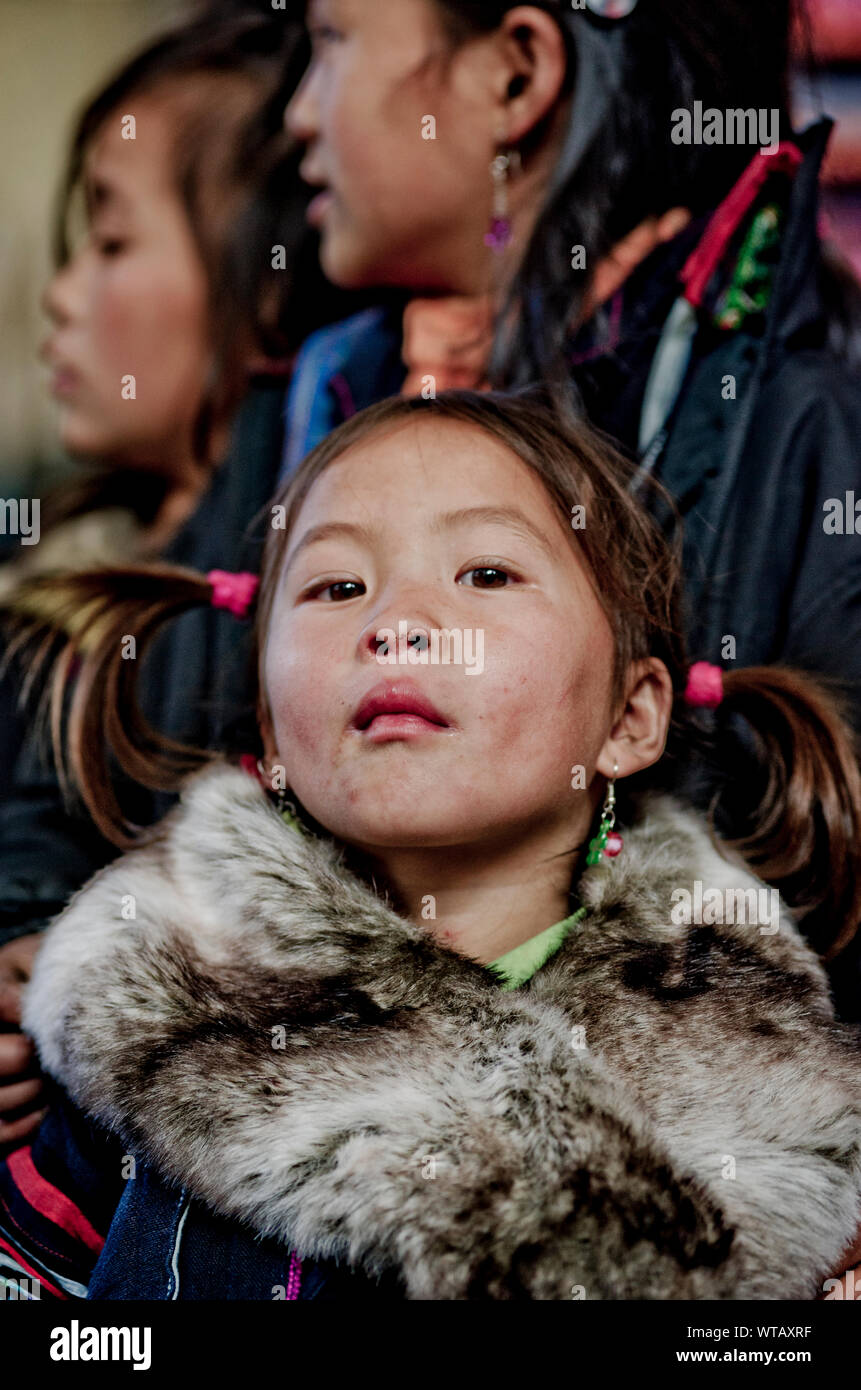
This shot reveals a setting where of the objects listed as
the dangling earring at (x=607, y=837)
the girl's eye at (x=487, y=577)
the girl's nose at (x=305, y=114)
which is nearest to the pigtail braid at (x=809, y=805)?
the dangling earring at (x=607, y=837)

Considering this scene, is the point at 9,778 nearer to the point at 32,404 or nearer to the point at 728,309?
the point at 32,404

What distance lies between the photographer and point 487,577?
3.59ft

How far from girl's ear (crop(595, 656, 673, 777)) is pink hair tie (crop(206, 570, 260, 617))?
39 cm

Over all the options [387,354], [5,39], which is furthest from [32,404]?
[387,354]

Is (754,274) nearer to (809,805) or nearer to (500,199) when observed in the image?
(500,199)

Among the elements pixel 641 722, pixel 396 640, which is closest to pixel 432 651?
pixel 396 640

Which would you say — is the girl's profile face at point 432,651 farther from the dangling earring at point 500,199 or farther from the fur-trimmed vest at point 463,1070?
the dangling earring at point 500,199

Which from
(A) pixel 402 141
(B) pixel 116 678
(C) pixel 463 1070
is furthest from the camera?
(A) pixel 402 141

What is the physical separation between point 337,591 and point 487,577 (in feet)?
0.44

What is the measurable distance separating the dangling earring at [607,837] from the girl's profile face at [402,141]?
72cm

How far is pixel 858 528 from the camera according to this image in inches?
51.9

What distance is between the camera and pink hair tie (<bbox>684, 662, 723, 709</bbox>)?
121 cm

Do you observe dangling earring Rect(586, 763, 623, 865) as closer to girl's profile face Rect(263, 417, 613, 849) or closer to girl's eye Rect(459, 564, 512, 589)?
girl's profile face Rect(263, 417, 613, 849)

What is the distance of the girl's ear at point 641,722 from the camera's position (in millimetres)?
1163
